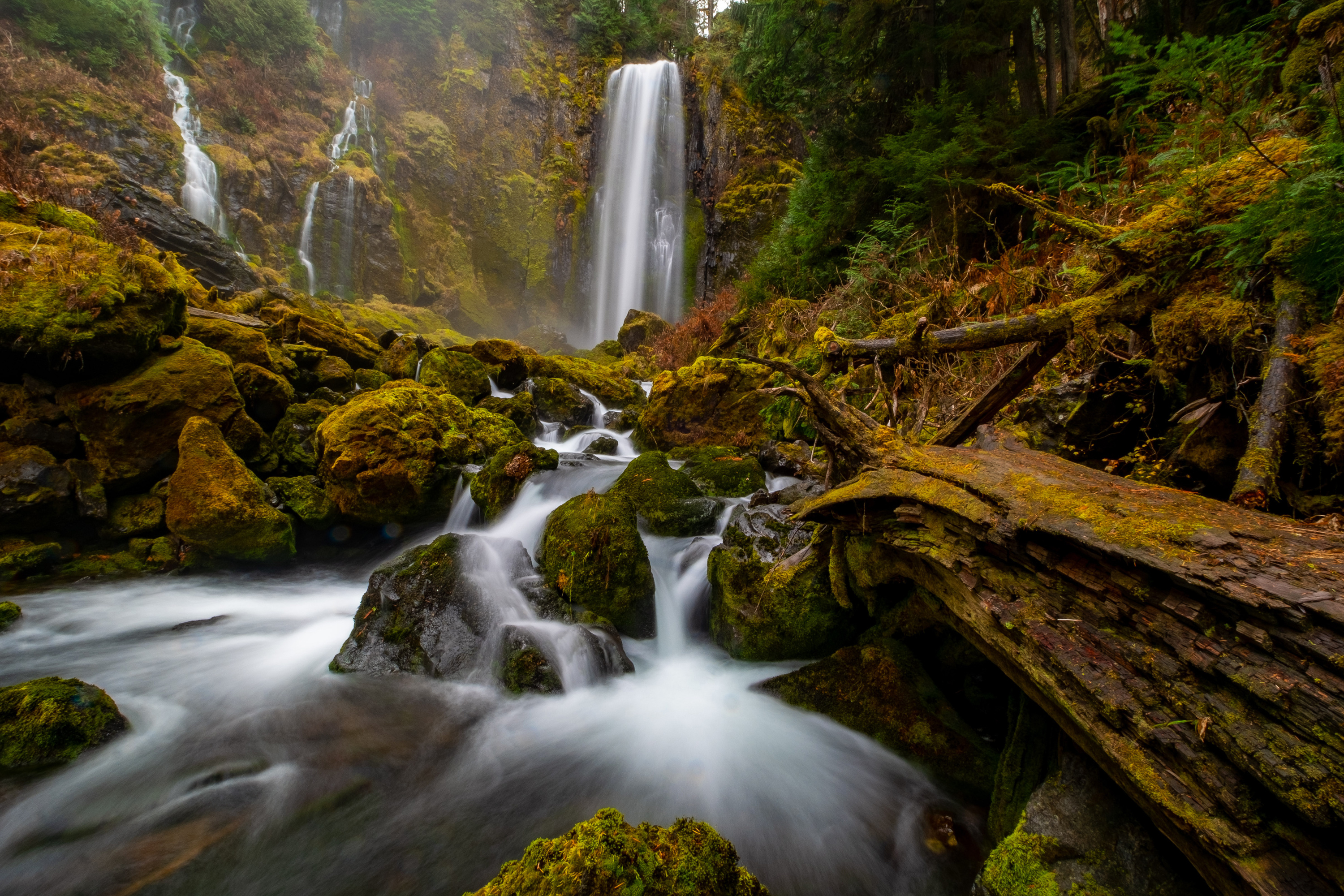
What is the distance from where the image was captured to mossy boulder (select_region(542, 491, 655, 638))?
480cm

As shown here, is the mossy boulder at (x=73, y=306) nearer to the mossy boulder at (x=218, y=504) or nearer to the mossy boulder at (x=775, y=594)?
the mossy boulder at (x=218, y=504)

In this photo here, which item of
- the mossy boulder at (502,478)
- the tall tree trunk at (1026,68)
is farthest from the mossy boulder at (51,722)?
the tall tree trunk at (1026,68)

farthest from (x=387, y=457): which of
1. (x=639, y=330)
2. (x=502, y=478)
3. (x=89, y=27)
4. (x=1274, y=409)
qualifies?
(x=89, y=27)

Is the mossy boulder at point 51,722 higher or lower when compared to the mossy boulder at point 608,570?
lower

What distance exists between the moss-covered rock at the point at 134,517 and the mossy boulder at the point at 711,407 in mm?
6970

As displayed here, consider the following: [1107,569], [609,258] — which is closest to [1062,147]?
[1107,569]

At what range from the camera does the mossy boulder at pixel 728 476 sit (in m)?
6.74

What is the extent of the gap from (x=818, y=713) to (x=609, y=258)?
2576 cm

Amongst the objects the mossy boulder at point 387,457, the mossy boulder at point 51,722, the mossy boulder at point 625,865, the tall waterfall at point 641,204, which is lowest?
the mossy boulder at point 51,722

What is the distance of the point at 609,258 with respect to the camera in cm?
2614

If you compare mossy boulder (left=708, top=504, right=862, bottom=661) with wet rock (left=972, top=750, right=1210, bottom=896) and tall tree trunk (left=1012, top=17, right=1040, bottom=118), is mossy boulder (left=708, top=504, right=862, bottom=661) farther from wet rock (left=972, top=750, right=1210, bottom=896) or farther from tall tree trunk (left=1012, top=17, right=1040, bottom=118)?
tall tree trunk (left=1012, top=17, right=1040, bottom=118)

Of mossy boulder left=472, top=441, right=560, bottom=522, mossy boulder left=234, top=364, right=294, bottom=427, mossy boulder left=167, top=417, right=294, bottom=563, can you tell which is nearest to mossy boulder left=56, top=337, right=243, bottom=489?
mossy boulder left=167, top=417, right=294, bottom=563

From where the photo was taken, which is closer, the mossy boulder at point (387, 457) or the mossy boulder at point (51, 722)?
the mossy boulder at point (51, 722)

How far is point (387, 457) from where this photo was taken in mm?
6371
